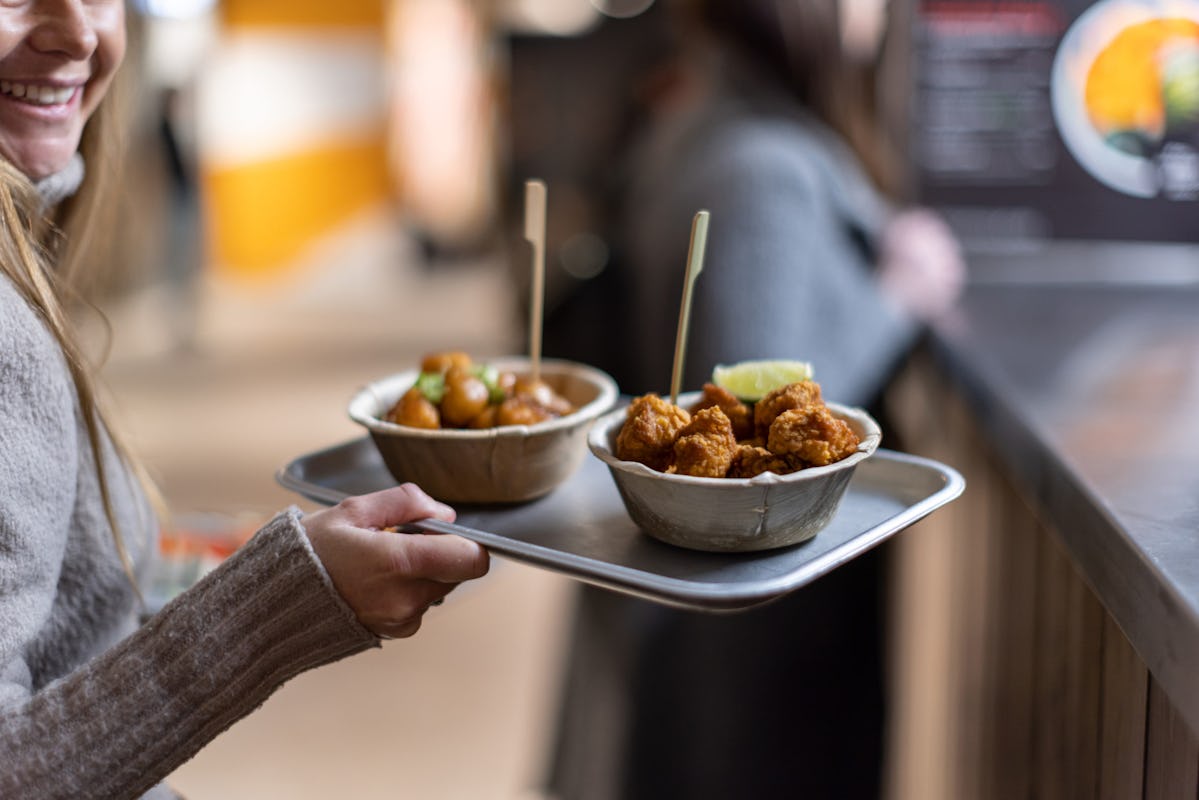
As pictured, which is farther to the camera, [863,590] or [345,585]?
[863,590]

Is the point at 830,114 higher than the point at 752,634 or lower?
higher

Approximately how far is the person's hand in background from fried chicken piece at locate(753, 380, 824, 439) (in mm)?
1059

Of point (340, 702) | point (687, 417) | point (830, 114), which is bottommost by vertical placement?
point (340, 702)

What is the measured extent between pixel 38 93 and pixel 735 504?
2.05ft

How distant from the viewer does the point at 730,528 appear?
2.76 feet

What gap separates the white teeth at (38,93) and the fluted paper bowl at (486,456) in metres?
0.33

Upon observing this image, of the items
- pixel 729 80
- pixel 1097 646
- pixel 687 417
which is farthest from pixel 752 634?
pixel 687 417

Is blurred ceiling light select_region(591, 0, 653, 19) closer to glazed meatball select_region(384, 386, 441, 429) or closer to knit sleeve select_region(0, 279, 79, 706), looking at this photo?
glazed meatball select_region(384, 386, 441, 429)

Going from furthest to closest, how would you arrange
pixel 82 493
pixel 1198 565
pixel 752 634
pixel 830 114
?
Answer: pixel 830 114, pixel 752 634, pixel 82 493, pixel 1198 565

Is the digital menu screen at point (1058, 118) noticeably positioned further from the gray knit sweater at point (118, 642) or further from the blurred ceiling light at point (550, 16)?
the blurred ceiling light at point (550, 16)

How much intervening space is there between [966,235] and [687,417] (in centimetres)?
135

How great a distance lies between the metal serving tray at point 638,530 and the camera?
2.57 feet

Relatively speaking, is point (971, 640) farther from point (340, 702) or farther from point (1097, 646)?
point (340, 702)

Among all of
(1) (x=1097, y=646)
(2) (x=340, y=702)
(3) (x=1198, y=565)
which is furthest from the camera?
(2) (x=340, y=702)
